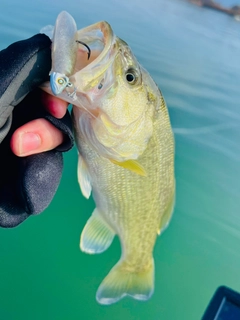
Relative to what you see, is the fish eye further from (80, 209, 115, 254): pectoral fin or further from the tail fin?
the tail fin

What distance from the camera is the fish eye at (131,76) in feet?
3.89

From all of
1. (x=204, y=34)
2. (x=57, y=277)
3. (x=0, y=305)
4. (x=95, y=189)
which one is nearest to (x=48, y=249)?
(x=57, y=277)

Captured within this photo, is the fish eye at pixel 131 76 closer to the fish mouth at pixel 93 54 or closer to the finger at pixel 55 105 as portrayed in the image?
the fish mouth at pixel 93 54

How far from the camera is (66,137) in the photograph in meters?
1.10

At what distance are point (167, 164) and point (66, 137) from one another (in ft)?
1.47

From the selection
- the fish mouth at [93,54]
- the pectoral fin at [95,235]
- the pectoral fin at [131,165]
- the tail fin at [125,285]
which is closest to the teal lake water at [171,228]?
the tail fin at [125,285]

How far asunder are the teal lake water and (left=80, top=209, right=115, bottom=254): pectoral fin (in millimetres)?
533

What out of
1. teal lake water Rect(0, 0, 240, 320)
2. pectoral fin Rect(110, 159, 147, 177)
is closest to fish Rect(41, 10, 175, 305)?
pectoral fin Rect(110, 159, 147, 177)

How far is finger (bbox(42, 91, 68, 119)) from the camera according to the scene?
1050 millimetres

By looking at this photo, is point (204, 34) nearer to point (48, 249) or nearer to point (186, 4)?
point (186, 4)

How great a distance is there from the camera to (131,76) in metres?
1.19

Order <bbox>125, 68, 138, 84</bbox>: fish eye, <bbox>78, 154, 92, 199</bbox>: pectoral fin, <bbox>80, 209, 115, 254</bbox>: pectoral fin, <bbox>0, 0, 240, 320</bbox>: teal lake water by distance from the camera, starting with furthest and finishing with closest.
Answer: <bbox>0, 0, 240, 320</bbox>: teal lake water → <bbox>80, 209, 115, 254</bbox>: pectoral fin → <bbox>78, 154, 92, 199</bbox>: pectoral fin → <bbox>125, 68, 138, 84</bbox>: fish eye

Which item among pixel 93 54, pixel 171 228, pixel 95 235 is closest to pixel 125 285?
pixel 95 235

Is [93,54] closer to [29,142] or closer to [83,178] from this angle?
[29,142]
